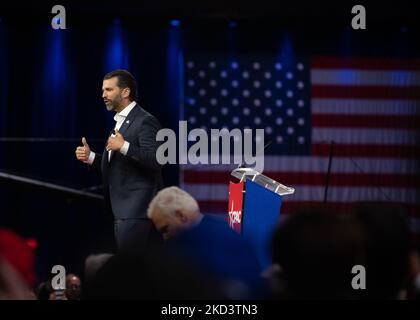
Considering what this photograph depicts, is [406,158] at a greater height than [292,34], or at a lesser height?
lesser

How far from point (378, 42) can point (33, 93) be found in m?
3.77

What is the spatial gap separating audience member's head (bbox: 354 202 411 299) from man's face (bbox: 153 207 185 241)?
1.15 metres

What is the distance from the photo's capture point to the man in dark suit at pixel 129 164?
4.64 meters

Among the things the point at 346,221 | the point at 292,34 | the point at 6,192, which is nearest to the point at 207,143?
the point at 292,34

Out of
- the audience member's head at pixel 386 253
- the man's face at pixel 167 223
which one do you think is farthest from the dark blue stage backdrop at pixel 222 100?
the audience member's head at pixel 386 253

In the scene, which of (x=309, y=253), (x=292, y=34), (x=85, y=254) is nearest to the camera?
(x=309, y=253)

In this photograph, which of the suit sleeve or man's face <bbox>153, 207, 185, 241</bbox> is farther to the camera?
the suit sleeve

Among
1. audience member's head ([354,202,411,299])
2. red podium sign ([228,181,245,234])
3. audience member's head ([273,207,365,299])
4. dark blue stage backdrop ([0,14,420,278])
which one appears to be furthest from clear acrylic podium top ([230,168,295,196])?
dark blue stage backdrop ([0,14,420,278])

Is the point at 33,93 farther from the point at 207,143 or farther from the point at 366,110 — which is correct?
the point at 366,110

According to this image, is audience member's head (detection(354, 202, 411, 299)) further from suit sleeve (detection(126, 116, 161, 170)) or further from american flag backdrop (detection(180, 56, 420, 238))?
american flag backdrop (detection(180, 56, 420, 238))

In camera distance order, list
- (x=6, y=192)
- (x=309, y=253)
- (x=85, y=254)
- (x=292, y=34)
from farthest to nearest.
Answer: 1. (x=292, y=34)
2. (x=6, y=192)
3. (x=85, y=254)
4. (x=309, y=253)

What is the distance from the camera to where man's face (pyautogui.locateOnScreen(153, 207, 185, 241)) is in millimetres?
3258

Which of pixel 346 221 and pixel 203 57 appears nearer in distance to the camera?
pixel 346 221

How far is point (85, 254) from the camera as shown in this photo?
25.4 feet
